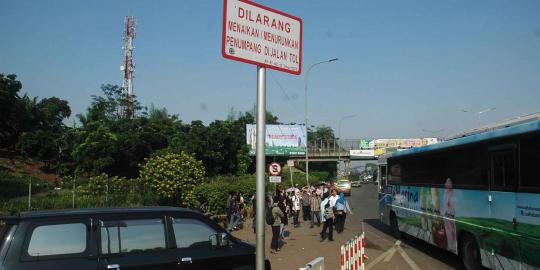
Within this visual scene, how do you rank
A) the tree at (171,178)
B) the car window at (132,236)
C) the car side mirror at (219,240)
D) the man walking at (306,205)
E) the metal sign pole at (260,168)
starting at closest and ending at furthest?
the metal sign pole at (260,168), the car window at (132,236), the car side mirror at (219,240), the man walking at (306,205), the tree at (171,178)

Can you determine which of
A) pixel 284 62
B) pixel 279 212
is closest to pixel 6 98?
pixel 279 212

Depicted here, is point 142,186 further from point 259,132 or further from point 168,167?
point 259,132

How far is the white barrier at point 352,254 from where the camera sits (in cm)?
769

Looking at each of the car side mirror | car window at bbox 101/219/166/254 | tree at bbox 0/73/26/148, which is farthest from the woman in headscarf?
tree at bbox 0/73/26/148

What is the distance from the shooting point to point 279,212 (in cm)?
1452

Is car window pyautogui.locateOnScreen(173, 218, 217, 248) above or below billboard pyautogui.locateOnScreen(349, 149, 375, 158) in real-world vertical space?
below

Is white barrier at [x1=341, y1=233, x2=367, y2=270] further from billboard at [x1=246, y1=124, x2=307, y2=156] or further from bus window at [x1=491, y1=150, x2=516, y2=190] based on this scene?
billboard at [x1=246, y1=124, x2=307, y2=156]

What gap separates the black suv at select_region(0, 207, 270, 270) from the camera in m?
5.62

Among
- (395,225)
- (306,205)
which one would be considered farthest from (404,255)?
(306,205)

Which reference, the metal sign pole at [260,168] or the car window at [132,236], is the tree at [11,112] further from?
the metal sign pole at [260,168]

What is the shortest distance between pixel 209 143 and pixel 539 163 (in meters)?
48.3

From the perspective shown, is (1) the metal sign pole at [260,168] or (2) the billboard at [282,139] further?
(2) the billboard at [282,139]

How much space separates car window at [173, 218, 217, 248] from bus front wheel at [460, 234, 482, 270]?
18.7 ft

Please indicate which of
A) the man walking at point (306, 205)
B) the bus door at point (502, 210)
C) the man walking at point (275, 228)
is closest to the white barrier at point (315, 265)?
the bus door at point (502, 210)
